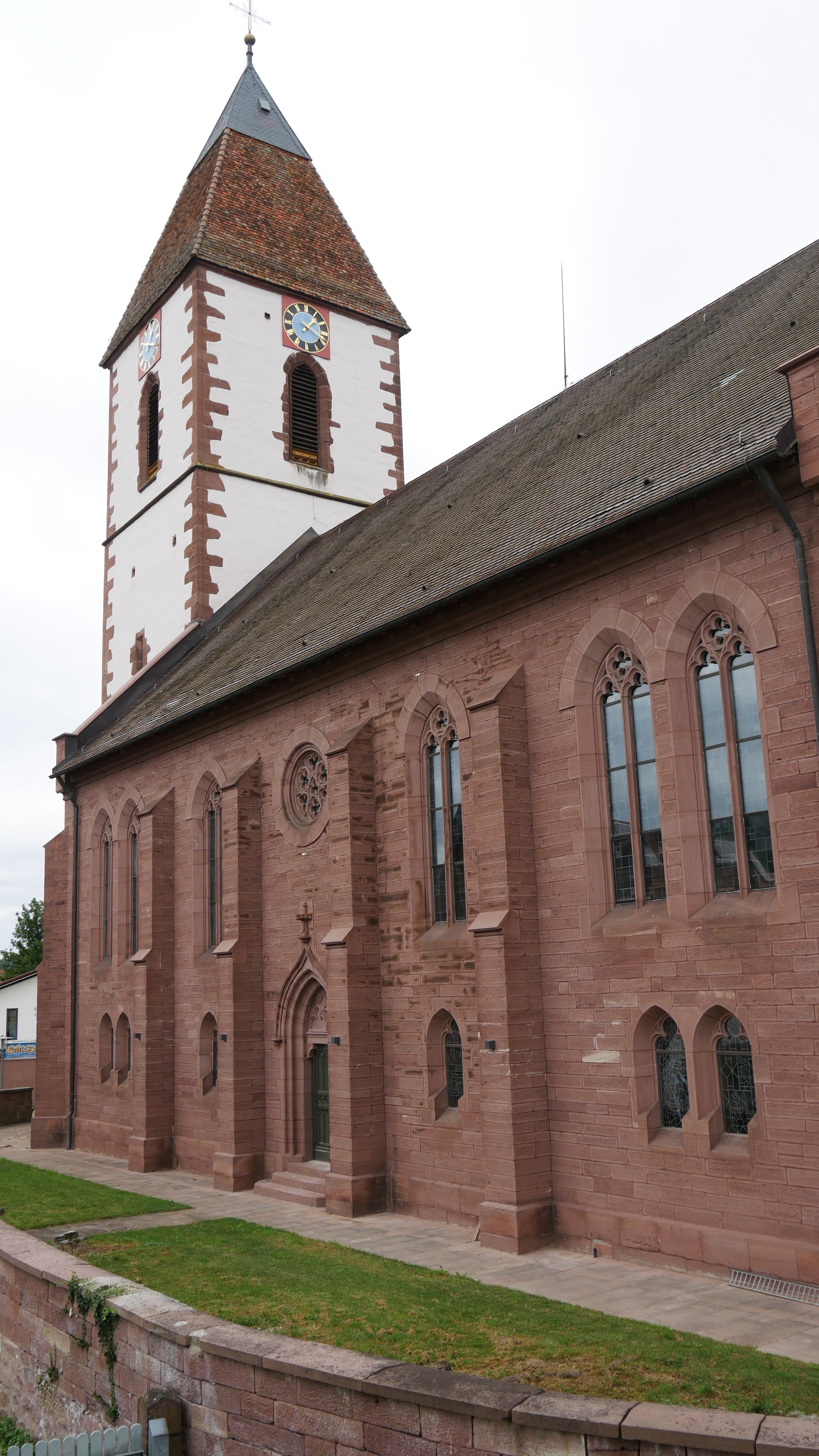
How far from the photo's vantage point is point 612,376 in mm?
19672

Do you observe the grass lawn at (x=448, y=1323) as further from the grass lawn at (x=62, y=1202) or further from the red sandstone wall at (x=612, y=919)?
the red sandstone wall at (x=612, y=919)

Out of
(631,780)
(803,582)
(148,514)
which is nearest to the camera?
(803,582)

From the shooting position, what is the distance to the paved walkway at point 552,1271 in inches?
376

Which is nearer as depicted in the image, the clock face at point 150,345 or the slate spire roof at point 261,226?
the slate spire roof at point 261,226

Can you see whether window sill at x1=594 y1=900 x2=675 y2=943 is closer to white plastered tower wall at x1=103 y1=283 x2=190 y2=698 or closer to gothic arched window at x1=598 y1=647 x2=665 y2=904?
gothic arched window at x1=598 y1=647 x2=665 y2=904

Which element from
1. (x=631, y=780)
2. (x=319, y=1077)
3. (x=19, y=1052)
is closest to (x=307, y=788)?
(x=319, y=1077)

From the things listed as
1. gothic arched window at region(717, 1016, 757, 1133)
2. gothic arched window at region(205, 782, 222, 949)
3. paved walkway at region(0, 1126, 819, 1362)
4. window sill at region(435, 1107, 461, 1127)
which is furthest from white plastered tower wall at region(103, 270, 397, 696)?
gothic arched window at region(717, 1016, 757, 1133)

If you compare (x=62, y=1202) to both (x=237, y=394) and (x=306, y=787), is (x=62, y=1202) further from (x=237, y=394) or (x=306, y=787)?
(x=237, y=394)

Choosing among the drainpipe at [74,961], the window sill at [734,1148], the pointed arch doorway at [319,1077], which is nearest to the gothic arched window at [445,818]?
the pointed arch doorway at [319,1077]

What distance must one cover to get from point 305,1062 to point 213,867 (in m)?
4.89

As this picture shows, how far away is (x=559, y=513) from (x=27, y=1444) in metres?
11.3

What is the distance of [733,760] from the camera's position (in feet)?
39.6

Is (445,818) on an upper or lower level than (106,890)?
lower

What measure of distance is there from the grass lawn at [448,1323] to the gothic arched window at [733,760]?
4.45 metres
